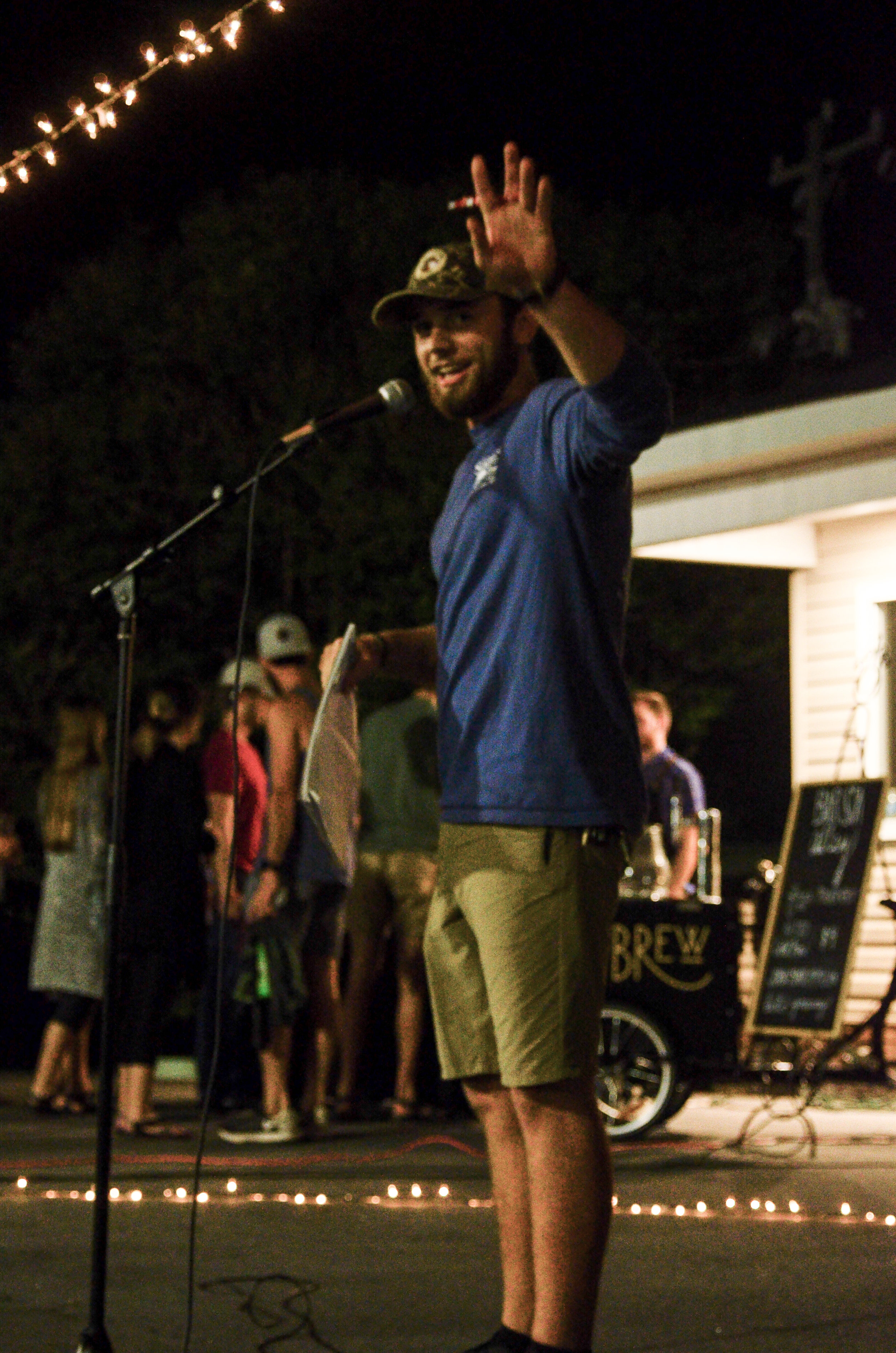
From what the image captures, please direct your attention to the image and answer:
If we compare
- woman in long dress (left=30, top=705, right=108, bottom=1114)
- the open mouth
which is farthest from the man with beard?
woman in long dress (left=30, top=705, right=108, bottom=1114)

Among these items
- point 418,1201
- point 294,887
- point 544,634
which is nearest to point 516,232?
point 544,634

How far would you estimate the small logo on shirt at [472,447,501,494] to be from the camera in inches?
145

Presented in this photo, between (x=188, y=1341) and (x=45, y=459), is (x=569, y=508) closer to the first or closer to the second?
(x=188, y=1341)

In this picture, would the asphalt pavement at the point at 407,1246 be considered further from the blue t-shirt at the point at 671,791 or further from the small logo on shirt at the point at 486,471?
the small logo on shirt at the point at 486,471

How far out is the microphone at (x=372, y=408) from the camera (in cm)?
400

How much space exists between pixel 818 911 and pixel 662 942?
77cm

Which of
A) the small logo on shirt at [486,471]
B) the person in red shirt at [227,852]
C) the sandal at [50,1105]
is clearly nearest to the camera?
the small logo on shirt at [486,471]

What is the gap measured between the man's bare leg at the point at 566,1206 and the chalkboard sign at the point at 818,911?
482 cm

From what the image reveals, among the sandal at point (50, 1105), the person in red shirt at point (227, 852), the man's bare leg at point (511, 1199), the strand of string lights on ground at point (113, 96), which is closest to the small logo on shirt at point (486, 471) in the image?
the man's bare leg at point (511, 1199)

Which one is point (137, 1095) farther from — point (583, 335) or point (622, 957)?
point (583, 335)

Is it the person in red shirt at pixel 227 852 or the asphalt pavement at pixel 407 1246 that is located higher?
the person in red shirt at pixel 227 852

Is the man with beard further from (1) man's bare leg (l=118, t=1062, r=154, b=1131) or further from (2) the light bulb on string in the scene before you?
(1) man's bare leg (l=118, t=1062, r=154, b=1131)

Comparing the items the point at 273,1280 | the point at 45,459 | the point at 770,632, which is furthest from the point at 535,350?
the point at 273,1280

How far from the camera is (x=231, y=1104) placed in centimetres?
881
